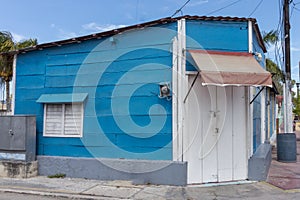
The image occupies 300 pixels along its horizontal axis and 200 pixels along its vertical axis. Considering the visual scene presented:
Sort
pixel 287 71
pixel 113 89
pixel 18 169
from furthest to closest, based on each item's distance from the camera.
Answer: pixel 287 71, pixel 18 169, pixel 113 89

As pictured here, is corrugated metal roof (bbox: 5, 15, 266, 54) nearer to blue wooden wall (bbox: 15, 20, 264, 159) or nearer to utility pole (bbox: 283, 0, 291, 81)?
blue wooden wall (bbox: 15, 20, 264, 159)

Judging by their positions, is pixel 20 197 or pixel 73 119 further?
pixel 73 119

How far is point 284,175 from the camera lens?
8.38 metres

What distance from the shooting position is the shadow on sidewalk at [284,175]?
24.0ft

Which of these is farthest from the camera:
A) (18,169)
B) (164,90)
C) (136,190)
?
(18,169)

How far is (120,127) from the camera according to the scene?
780 cm

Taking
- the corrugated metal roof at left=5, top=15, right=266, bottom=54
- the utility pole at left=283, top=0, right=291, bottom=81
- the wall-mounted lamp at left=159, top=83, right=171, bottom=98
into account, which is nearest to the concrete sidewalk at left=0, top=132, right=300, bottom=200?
the wall-mounted lamp at left=159, top=83, right=171, bottom=98

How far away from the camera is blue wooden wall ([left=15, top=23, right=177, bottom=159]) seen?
7.46 meters

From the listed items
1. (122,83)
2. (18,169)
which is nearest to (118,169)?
(122,83)

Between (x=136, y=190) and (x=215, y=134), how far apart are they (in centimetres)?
252

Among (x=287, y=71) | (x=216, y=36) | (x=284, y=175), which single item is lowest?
(x=284, y=175)

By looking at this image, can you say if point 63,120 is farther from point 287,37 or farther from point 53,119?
point 287,37

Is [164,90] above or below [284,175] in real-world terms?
above

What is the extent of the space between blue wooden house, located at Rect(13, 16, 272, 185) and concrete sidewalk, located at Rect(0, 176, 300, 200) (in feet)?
1.17
